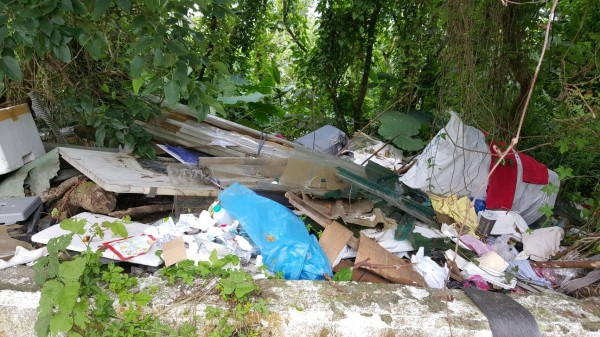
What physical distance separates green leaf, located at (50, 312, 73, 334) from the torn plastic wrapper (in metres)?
0.54

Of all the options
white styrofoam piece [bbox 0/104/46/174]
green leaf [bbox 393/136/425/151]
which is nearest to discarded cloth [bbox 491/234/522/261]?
green leaf [bbox 393/136/425/151]

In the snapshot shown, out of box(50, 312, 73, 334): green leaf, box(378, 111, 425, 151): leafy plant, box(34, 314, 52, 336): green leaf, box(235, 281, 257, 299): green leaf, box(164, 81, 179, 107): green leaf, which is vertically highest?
box(164, 81, 179, 107): green leaf

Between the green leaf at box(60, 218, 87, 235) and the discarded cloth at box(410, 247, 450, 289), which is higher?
the green leaf at box(60, 218, 87, 235)

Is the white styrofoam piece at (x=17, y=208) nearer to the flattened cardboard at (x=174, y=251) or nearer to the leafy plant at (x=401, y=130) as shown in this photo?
the flattened cardboard at (x=174, y=251)

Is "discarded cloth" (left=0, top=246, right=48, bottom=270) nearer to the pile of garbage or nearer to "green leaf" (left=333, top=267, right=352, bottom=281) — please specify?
the pile of garbage

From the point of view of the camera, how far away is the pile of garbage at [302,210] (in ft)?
9.23

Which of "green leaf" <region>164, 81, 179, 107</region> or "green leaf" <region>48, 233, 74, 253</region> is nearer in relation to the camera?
"green leaf" <region>48, 233, 74, 253</region>

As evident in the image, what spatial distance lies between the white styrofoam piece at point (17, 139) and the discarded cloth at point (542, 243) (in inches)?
153

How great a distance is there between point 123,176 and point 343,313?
2049mm

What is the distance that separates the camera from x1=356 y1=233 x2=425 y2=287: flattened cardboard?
110 inches

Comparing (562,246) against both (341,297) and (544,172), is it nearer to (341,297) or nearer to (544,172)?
(544,172)

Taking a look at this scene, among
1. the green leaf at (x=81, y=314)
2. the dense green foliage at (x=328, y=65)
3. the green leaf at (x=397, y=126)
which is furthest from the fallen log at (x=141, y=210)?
the green leaf at (x=397, y=126)

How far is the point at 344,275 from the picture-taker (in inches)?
107

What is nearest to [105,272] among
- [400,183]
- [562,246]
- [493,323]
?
[493,323]
